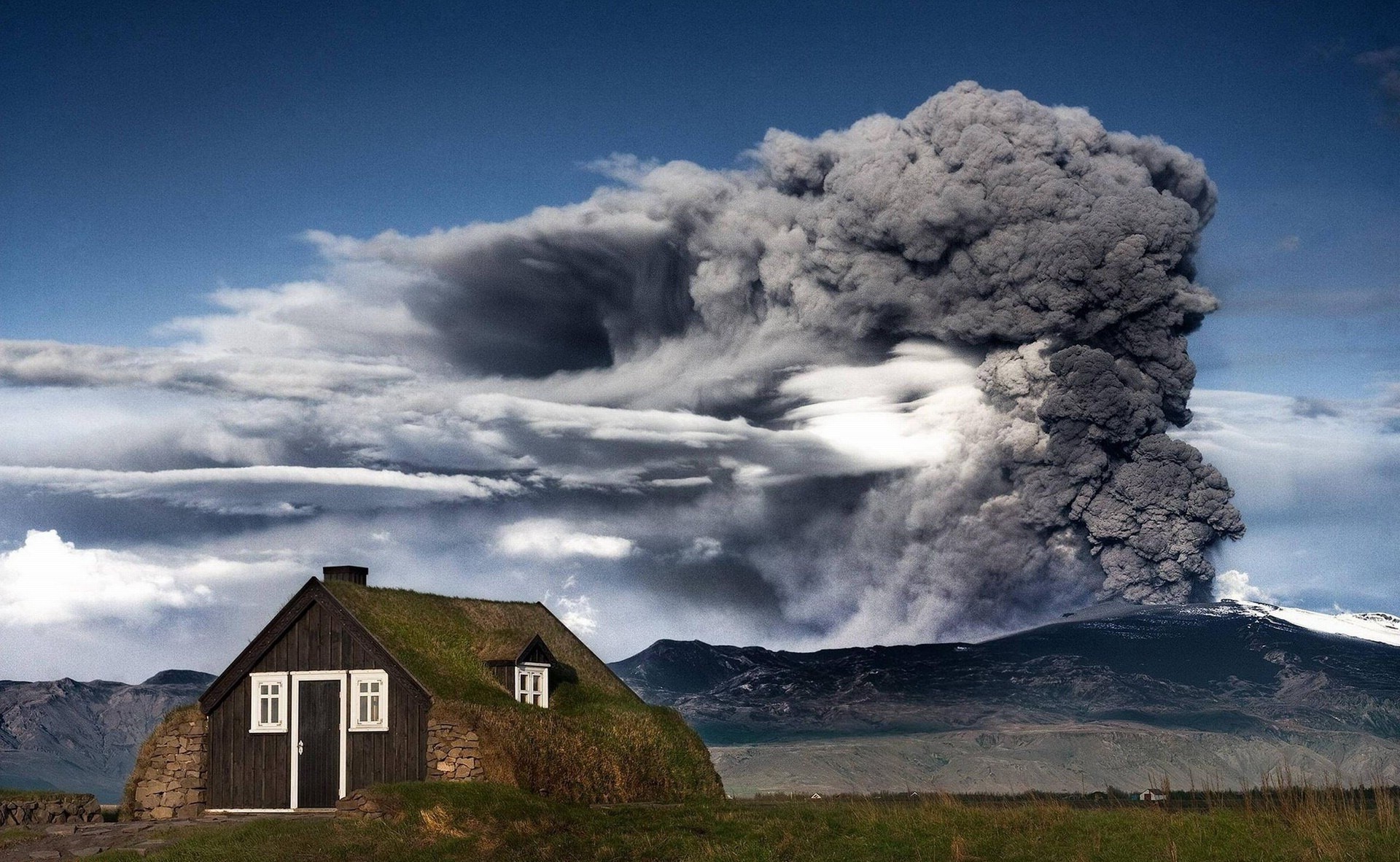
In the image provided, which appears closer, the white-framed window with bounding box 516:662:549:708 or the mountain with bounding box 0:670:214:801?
the white-framed window with bounding box 516:662:549:708

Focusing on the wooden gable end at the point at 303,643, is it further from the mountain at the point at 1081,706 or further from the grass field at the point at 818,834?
the mountain at the point at 1081,706

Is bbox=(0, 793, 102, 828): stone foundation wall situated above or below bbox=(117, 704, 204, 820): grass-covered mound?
below

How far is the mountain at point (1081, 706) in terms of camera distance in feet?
338

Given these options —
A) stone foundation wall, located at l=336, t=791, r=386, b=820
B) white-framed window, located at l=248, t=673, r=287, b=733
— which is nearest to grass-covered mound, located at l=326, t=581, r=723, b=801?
white-framed window, located at l=248, t=673, r=287, b=733

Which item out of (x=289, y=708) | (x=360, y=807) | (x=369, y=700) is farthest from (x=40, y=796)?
(x=360, y=807)

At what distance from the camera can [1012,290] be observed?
75500mm

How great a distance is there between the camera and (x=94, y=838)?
22906mm

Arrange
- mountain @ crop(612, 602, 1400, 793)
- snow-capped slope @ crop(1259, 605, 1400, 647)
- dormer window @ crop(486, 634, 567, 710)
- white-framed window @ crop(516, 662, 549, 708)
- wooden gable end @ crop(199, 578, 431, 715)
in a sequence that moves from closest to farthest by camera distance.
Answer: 1. wooden gable end @ crop(199, 578, 431, 715)
2. dormer window @ crop(486, 634, 567, 710)
3. white-framed window @ crop(516, 662, 549, 708)
4. mountain @ crop(612, 602, 1400, 793)
5. snow-capped slope @ crop(1259, 605, 1400, 647)

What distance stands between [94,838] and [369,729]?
19.2 feet

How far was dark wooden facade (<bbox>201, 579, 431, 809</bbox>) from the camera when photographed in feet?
89.7

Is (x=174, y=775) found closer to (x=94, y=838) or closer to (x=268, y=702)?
(x=268, y=702)

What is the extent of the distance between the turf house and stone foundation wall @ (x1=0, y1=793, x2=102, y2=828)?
1.76 m

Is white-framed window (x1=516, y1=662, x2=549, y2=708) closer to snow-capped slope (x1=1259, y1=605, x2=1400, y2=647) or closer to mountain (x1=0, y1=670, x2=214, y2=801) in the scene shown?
mountain (x1=0, y1=670, x2=214, y2=801)

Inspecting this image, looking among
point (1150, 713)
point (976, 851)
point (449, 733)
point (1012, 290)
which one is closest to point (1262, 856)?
point (976, 851)
